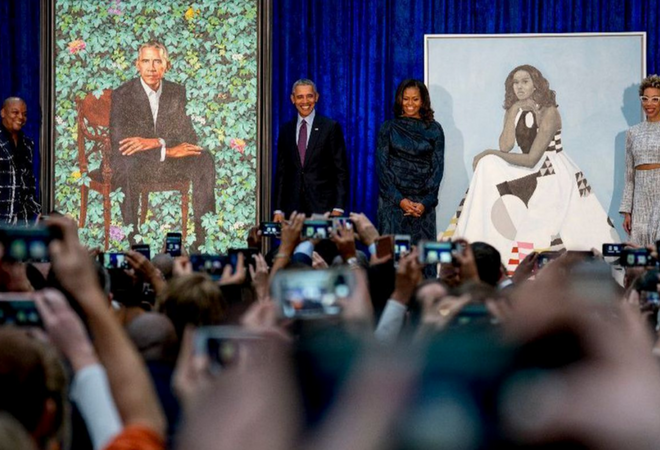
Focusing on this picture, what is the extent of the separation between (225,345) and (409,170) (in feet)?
19.4

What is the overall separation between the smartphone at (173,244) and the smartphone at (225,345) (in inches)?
166

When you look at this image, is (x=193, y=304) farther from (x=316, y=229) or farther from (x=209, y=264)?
(x=316, y=229)

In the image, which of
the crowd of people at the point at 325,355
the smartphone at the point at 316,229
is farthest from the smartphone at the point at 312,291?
the smartphone at the point at 316,229

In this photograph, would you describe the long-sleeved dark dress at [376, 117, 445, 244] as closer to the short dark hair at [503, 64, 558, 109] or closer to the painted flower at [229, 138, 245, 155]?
the short dark hair at [503, 64, 558, 109]

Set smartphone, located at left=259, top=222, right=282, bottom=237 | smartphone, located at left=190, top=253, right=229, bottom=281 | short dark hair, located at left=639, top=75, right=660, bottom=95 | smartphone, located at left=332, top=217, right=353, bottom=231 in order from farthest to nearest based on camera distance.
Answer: short dark hair, located at left=639, top=75, right=660, bottom=95 < smartphone, located at left=259, top=222, right=282, bottom=237 < smartphone, located at left=332, top=217, right=353, bottom=231 < smartphone, located at left=190, top=253, right=229, bottom=281

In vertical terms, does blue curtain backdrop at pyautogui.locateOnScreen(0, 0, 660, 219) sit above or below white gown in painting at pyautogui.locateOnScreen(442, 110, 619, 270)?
above

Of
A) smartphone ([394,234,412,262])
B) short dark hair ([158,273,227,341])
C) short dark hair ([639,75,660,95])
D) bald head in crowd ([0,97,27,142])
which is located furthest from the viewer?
bald head in crowd ([0,97,27,142])

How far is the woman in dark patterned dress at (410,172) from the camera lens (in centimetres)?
692

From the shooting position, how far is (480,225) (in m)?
7.37

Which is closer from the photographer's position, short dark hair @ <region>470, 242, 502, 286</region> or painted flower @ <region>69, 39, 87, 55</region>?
short dark hair @ <region>470, 242, 502, 286</region>

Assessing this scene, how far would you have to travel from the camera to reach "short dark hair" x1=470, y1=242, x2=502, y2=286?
11.9 ft

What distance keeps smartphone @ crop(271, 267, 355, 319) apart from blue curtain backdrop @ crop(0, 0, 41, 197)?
6545mm

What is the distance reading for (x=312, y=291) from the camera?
5.65 ft

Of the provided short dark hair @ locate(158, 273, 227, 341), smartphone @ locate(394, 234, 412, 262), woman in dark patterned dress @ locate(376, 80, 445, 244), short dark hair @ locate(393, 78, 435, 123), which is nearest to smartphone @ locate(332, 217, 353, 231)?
smartphone @ locate(394, 234, 412, 262)
